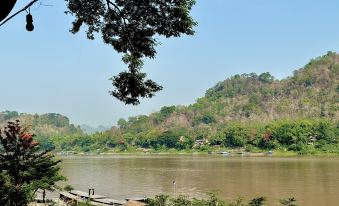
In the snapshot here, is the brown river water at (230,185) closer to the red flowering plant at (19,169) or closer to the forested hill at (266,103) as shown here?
the red flowering plant at (19,169)

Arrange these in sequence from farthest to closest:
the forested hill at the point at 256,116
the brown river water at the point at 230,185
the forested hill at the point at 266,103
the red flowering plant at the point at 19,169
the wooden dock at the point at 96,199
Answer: the forested hill at the point at 266,103, the forested hill at the point at 256,116, the brown river water at the point at 230,185, the wooden dock at the point at 96,199, the red flowering plant at the point at 19,169

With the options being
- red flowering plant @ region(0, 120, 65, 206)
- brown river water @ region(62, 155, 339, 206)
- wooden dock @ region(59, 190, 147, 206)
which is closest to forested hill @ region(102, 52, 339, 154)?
brown river water @ region(62, 155, 339, 206)

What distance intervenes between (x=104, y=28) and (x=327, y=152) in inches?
3126

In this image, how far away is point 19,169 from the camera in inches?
498

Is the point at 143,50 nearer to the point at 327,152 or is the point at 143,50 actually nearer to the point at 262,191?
the point at 262,191

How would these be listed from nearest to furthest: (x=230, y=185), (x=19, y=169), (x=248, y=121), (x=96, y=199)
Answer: (x=19, y=169), (x=96, y=199), (x=230, y=185), (x=248, y=121)

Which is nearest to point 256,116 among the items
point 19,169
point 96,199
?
point 96,199

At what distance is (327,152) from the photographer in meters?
80.7

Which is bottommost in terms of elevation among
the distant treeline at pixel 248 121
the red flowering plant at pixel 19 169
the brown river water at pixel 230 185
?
the brown river water at pixel 230 185

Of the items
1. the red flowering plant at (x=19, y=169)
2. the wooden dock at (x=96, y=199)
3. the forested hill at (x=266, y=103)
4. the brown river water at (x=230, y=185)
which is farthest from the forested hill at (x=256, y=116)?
the red flowering plant at (x=19, y=169)

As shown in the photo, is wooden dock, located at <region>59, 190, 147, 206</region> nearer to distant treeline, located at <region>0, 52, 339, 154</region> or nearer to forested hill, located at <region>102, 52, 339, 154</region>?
distant treeline, located at <region>0, 52, 339, 154</region>

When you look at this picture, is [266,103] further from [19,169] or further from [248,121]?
[19,169]

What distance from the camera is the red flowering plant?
12.2m

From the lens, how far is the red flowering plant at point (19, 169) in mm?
12156
